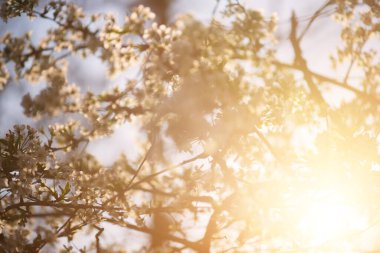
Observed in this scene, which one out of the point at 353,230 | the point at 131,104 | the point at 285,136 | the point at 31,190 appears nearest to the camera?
→ the point at 31,190

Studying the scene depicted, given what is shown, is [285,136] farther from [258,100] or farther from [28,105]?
[28,105]

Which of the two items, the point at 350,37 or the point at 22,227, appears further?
the point at 350,37

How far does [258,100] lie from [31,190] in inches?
90.0

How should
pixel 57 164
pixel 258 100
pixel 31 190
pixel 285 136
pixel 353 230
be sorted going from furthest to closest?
pixel 285 136, pixel 353 230, pixel 57 164, pixel 31 190, pixel 258 100

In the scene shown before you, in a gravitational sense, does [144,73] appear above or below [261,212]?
above

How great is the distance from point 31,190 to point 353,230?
362 cm

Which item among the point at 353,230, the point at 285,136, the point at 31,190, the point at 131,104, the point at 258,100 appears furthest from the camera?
the point at 131,104

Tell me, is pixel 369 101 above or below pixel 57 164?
above

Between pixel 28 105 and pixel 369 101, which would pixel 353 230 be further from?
pixel 28 105

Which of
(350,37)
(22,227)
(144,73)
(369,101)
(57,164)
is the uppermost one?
(350,37)

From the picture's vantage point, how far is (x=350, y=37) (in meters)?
6.09

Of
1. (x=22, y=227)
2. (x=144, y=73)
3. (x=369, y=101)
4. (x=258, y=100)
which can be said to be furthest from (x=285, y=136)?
(x=22, y=227)

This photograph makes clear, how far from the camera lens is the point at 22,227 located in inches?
144

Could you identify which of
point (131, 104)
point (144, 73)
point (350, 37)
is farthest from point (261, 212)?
point (350, 37)
